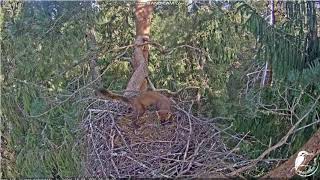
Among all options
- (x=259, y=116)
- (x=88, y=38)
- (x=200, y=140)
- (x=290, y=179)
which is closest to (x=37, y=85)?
(x=88, y=38)

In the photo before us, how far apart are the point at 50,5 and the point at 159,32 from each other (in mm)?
503

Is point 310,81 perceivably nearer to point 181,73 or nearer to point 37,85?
point 181,73

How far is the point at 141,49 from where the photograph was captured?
2018 mm

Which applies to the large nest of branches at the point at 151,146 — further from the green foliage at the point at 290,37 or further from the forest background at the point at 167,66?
the green foliage at the point at 290,37

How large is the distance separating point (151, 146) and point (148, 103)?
7.0 inches

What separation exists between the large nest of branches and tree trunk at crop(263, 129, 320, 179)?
16 centimetres

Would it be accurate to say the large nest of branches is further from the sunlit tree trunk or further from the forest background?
the sunlit tree trunk

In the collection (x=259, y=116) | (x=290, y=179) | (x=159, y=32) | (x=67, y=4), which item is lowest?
(x=290, y=179)

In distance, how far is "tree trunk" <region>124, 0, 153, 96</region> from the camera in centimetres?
196

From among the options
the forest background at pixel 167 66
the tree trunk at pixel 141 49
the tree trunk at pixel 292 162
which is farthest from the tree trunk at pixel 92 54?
the tree trunk at pixel 292 162

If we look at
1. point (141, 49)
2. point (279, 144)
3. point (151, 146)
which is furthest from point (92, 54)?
point (279, 144)

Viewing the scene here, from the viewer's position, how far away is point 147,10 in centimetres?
206

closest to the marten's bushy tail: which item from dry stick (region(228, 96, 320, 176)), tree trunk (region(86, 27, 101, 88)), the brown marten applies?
the brown marten

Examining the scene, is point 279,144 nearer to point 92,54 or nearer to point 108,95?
point 108,95
